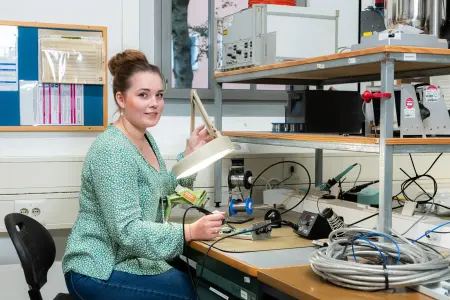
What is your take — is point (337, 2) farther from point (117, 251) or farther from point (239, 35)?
point (117, 251)

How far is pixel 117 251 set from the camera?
2.08 m

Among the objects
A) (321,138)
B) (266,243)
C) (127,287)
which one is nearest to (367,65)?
(321,138)

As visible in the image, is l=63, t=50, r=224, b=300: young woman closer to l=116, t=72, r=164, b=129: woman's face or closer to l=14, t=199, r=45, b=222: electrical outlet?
l=116, t=72, r=164, b=129: woman's face

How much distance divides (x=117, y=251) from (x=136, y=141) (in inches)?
16.4

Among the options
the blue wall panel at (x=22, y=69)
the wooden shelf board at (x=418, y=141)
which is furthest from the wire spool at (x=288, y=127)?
the blue wall panel at (x=22, y=69)

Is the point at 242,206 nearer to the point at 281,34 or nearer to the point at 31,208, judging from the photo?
the point at 281,34

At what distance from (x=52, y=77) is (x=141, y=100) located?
0.80 m

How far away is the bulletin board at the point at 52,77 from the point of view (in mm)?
2703

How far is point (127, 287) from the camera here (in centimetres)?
198

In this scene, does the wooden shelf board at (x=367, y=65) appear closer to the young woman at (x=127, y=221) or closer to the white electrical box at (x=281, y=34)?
the white electrical box at (x=281, y=34)

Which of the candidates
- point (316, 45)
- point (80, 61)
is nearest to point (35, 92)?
point (80, 61)

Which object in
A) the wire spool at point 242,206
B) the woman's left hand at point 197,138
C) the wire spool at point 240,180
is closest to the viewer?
the wire spool at point 242,206

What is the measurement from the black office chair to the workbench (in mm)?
516

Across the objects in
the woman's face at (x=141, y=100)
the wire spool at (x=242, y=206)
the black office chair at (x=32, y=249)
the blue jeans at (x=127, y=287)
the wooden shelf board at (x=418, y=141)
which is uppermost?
the woman's face at (x=141, y=100)
